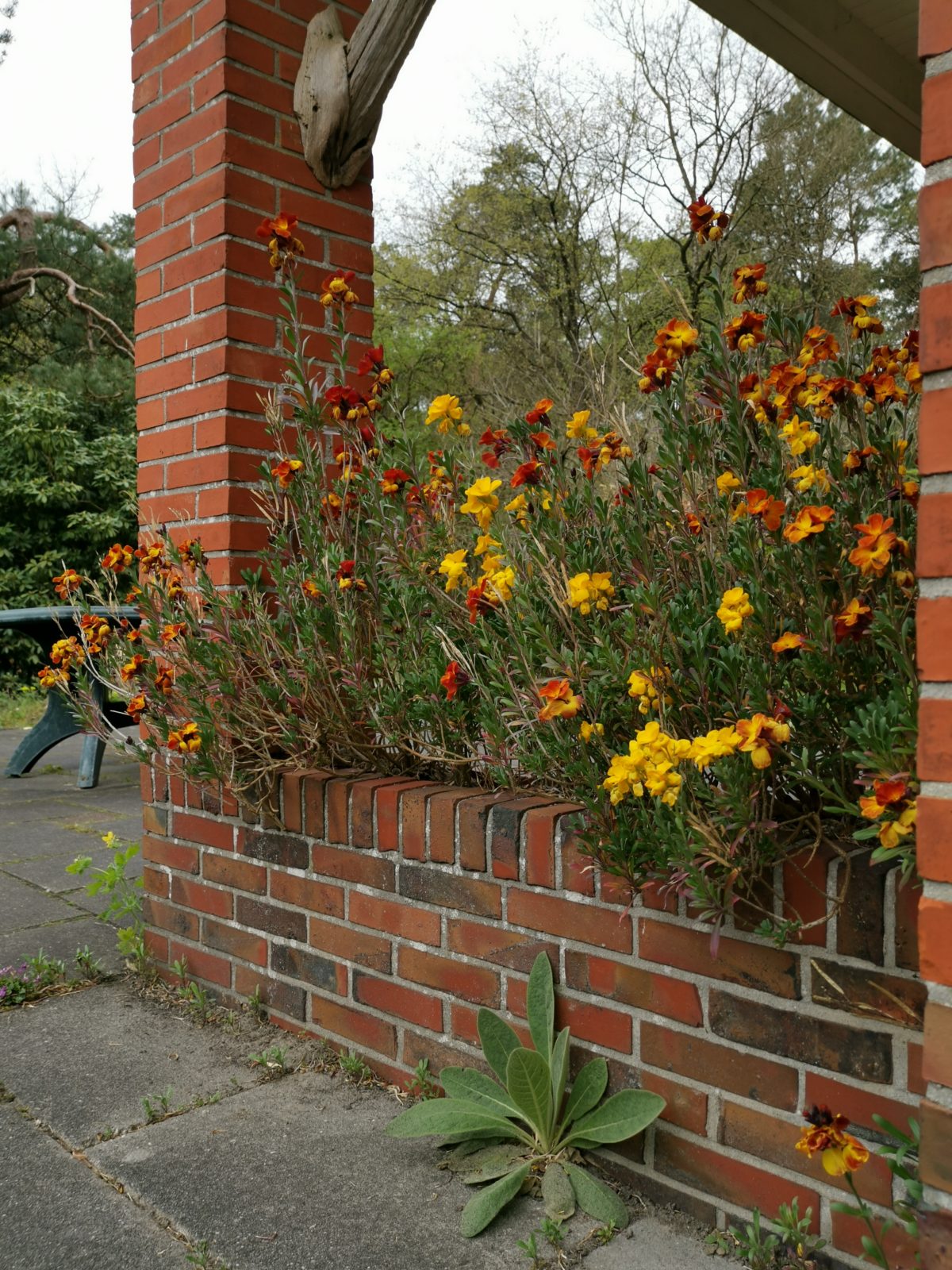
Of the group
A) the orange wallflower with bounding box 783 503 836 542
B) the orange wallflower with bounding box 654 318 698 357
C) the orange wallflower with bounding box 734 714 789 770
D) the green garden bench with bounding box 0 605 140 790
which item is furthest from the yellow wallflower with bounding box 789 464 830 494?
the green garden bench with bounding box 0 605 140 790

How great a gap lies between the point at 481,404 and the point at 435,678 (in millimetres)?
14874

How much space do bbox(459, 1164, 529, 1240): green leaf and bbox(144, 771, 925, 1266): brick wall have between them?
0.20 metres

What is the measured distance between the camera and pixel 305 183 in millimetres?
2879

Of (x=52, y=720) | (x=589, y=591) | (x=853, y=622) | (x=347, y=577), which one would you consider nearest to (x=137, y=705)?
(x=347, y=577)

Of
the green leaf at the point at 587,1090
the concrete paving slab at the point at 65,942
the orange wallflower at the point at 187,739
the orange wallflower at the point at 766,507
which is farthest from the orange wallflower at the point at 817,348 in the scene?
the concrete paving slab at the point at 65,942

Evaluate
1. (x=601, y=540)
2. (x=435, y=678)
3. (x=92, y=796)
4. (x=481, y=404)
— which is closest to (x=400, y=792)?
(x=435, y=678)

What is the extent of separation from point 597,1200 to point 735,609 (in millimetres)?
1015

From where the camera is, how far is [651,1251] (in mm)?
1613

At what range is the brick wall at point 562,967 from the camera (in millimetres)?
1483

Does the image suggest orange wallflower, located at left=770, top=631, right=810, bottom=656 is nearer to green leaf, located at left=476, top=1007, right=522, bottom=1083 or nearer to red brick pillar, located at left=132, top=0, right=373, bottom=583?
green leaf, located at left=476, top=1007, right=522, bottom=1083

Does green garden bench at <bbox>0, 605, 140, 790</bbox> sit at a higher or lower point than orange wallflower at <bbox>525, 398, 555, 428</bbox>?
lower

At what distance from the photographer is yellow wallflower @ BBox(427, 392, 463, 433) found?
86.4 inches

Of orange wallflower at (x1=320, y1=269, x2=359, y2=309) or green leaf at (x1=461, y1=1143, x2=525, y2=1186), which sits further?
orange wallflower at (x1=320, y1=269, x2=359, y2=309)

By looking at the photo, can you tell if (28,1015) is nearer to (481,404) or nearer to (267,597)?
(267,597)
